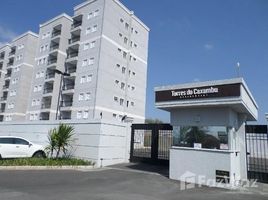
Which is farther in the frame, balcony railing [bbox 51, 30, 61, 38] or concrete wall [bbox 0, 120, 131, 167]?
balcony railing [bbox 51, 30, 61, 38]

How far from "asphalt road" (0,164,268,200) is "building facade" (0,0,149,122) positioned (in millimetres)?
23533

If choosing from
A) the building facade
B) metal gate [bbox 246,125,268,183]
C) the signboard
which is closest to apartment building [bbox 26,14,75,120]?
the building facade

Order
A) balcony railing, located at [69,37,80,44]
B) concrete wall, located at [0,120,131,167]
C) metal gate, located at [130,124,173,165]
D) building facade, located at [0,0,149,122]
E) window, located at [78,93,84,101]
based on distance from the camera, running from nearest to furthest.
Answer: concrete wall, located at [0,120,131,167], metal gate, located at [130,124,173,165], building facade, located at [0,0,149,122], window, located at [78,93,84,101], balcony railing, located at [69,37,80,44]

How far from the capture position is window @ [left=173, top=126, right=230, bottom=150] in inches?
446

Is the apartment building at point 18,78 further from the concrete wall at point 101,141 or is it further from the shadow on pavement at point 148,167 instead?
the shadow on pavement at point 148,167

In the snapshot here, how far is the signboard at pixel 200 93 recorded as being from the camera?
10.6m

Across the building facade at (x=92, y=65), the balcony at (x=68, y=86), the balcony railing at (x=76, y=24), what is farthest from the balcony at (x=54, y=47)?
the balcony at (x=68, y=86)

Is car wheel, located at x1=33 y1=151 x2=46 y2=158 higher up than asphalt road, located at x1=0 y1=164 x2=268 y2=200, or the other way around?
car wheel, located at x1=33 y1=151 x2=46 y2=158

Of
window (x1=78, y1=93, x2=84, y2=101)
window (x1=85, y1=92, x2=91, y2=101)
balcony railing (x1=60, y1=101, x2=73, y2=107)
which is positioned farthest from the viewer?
balcony railing (x1=60, y1=101, x2=73, y2=107)

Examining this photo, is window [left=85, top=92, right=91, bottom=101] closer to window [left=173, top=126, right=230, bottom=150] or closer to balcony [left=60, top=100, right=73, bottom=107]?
balcony [left=60, top=100, right=73, bottom=107]

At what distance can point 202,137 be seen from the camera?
1183 centimetres

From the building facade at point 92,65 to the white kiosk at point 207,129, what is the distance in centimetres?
2308

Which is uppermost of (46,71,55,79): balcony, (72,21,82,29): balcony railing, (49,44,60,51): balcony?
(72,21,82,29): balcony railing

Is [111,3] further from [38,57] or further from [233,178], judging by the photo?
[233,178]
